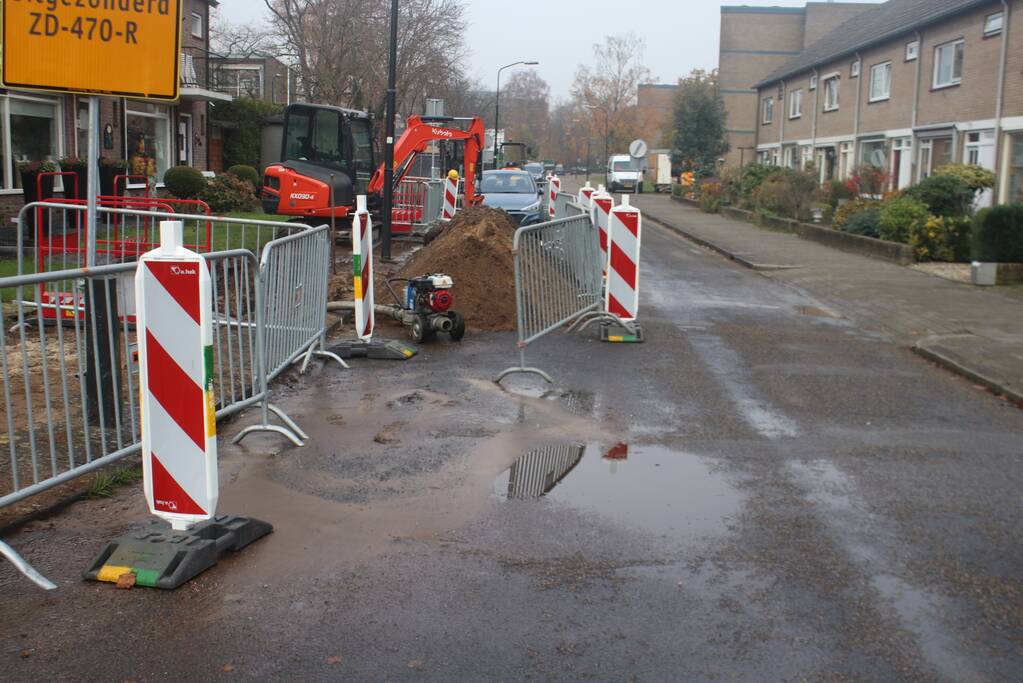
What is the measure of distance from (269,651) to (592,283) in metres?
8.02

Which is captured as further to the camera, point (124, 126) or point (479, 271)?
point (124, 126)

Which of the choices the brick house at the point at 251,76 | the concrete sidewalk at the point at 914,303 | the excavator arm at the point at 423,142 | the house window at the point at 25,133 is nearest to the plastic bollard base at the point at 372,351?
the concrete sidewalk at the point at 914,303

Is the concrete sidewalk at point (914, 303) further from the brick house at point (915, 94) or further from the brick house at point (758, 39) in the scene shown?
the brick house at point (758, 39)

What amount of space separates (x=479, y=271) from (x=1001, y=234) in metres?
9.42

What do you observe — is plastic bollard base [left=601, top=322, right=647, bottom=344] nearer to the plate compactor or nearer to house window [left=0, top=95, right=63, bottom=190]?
the plate compactor

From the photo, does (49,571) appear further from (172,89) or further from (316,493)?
(172,89)

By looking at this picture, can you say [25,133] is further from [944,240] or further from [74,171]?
[944,240]

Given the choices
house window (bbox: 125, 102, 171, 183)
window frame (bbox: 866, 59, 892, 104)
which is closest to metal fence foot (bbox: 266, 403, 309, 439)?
house window (bbox: 125, 102, 171, 183)

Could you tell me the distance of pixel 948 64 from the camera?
28.9 meters

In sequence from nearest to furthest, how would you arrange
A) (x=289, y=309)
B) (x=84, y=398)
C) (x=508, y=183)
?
(x=84, y=398), (x=289, y=309), (x=508, y=183)

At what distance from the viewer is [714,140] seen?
64.0 meters

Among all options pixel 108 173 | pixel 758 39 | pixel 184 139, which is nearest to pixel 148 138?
pixel 184 139

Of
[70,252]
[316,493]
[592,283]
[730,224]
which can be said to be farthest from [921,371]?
[730,224]

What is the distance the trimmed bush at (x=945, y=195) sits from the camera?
21.8 metres
